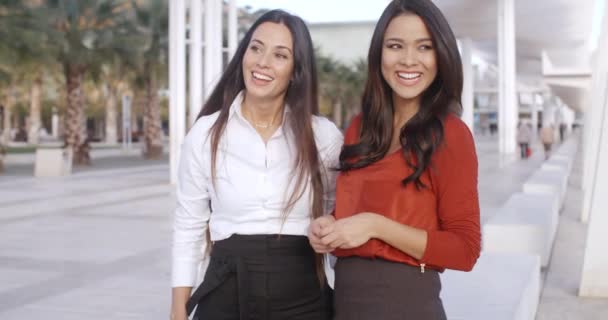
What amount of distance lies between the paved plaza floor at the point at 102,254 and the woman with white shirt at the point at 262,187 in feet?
1.77

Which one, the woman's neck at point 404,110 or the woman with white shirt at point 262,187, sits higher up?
the woman's neck at point 404,110

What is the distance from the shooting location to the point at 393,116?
6.88ft

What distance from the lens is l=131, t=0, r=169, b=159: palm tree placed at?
87.9 feet

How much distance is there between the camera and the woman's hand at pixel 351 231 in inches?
72.2

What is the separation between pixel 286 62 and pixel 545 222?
634cm

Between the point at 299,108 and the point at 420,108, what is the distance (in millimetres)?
391

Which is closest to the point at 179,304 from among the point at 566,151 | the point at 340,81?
the point at 566,151

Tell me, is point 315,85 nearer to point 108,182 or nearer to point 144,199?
point 144,199

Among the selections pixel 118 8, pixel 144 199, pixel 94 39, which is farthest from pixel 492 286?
pixel 118 8

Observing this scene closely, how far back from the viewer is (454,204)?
73.4 inches

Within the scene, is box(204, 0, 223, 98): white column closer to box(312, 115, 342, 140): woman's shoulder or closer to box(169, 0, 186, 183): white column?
box(169, 0, 186, 183): white column

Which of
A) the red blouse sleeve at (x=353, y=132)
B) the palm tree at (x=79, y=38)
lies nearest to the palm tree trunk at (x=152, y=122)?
the palm tree at (x=79, y=38)

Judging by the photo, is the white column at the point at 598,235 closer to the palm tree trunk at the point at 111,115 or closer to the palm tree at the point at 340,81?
Answer: the palm tree trunk at the point at 111,115

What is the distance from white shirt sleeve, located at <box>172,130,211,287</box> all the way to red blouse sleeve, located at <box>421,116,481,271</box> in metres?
0.77
